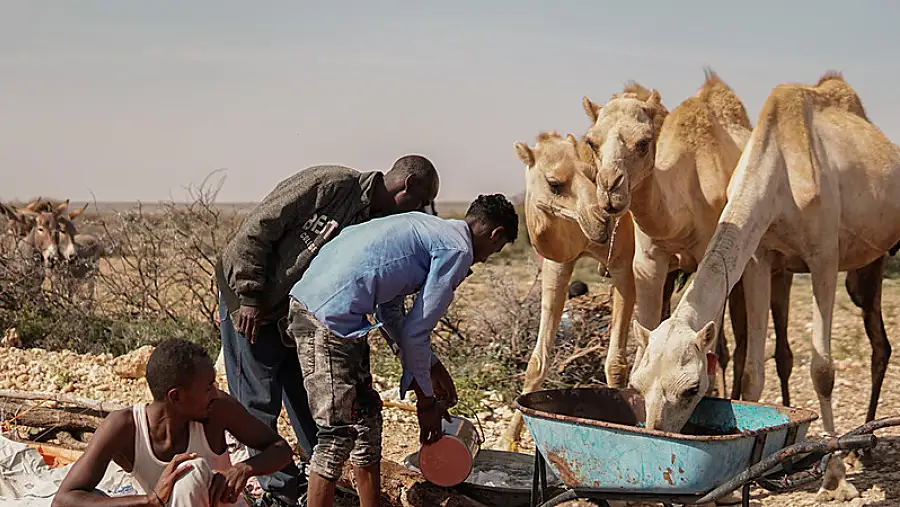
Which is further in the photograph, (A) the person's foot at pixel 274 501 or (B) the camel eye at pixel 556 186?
(B) the camel eye at pixel 556 186

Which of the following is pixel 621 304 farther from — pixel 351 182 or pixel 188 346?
pixel 188 346

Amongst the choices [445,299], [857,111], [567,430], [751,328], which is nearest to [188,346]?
[445,299]

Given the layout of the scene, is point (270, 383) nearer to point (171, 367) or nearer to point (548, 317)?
point (171, 367)

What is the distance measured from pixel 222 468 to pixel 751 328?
3.95 m

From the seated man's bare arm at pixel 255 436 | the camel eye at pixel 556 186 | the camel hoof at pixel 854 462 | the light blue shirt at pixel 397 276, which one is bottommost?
the camel hoof at pixel 854 462

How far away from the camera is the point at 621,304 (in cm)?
773

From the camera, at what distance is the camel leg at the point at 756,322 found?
655 cm

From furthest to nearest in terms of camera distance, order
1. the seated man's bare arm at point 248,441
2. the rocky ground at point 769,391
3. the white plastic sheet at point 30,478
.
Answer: the rocky ground at point 769,391 < the white plastic sheet at point 30,478 < the seated man's bare arm at point 248,441

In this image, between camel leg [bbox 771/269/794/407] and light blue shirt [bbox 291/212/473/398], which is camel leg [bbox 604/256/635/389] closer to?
camel leg [bbox 771/269/794/407]

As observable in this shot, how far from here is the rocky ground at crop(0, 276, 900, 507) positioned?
21.3 feet

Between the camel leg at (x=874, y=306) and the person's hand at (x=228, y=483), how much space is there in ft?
18.7

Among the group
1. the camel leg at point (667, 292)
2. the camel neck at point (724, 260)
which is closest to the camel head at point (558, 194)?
the camel neck at point (724, 260)

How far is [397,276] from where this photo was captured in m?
4.66

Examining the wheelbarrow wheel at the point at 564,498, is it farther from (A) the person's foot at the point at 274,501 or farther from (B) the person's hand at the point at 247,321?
(B) the person's hand at the point at 247,321
